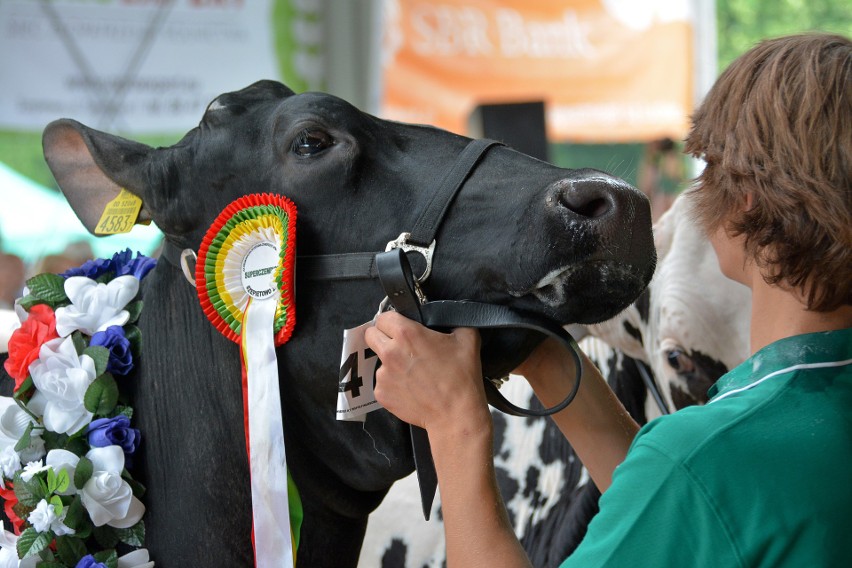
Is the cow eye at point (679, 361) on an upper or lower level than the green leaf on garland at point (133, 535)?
lower

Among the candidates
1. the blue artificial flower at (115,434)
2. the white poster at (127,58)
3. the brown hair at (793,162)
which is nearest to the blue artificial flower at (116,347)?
the blue artificial flower at (115,434)

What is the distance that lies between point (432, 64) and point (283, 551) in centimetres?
748

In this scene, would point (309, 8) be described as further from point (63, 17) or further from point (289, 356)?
point (289, 356)

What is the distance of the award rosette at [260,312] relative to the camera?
187 centimetres

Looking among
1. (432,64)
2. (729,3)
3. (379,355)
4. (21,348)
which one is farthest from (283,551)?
(729,3)

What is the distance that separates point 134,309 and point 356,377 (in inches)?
25.2

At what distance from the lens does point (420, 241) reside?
5.76ft

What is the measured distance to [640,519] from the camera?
1.43 meters

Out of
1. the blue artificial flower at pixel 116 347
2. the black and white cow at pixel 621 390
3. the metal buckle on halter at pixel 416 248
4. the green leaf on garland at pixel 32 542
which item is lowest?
the black and white cow at pixel 621 390

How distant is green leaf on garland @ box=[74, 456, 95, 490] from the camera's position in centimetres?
189

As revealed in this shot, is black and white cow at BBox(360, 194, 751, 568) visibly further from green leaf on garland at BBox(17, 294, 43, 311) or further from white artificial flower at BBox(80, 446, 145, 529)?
green leaf on garland at BBox(17, 294, 43, 311)

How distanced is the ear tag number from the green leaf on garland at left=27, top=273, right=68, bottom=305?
30.6 inches

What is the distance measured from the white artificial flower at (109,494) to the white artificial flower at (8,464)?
147 mm

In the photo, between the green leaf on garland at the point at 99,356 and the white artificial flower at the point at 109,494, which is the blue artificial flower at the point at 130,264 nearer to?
the green leaf on garland at the point at 99,356
